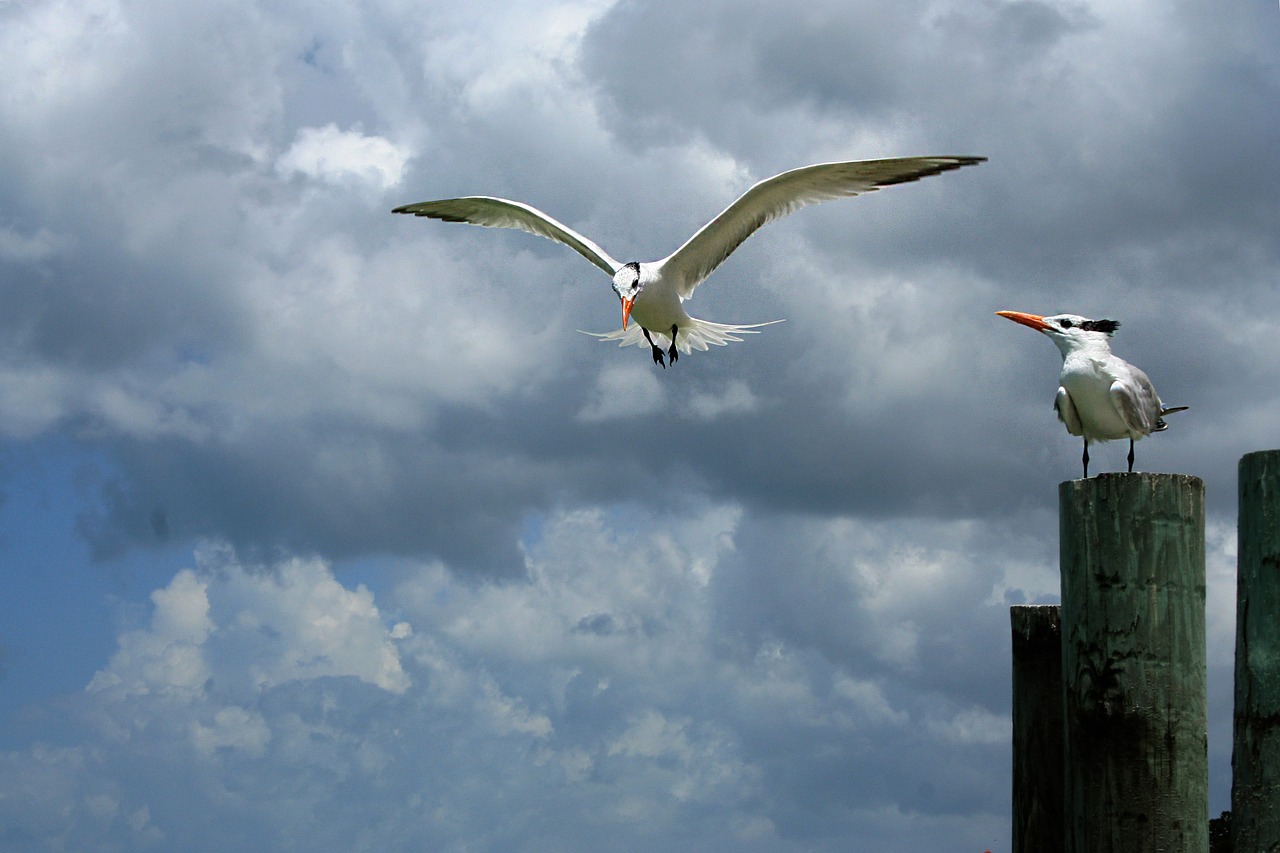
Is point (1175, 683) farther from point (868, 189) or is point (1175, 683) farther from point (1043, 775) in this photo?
point (868, 189)

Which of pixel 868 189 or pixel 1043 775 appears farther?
pixel 868 189

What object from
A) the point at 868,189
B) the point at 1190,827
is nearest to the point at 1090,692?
the point at 1190,827

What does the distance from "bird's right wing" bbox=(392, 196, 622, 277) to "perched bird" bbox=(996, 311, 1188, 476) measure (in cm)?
939

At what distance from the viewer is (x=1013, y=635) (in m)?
8.31

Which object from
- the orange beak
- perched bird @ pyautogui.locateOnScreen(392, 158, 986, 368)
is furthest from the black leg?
the orange beak

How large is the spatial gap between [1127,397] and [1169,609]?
3780 millimetres

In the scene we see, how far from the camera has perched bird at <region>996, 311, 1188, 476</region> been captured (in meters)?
10.1

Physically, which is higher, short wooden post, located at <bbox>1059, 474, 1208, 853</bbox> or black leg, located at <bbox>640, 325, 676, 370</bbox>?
black leg, located at <bbox>640, 325, 676, 370</bbox>

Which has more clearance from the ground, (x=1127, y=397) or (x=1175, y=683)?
(x=1127, y=397)

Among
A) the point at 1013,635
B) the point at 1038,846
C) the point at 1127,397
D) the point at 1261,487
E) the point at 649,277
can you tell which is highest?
the point at 649,277

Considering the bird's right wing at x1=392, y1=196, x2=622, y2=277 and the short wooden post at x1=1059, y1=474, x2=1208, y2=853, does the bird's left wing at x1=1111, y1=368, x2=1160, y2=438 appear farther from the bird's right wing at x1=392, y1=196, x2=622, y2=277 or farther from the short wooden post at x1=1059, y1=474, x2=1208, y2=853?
the bird's right wing at x1=392, y1=196, x2=622, y2=277

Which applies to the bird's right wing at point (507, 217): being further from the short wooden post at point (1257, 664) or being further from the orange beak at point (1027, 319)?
the short wooden post at point (1257, 664)

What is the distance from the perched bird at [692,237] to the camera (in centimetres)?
1666

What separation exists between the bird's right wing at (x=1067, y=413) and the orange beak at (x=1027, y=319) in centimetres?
69
